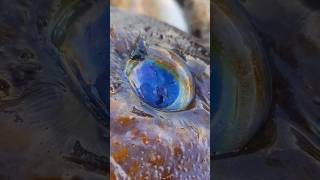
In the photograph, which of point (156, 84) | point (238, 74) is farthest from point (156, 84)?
point (238, 74)

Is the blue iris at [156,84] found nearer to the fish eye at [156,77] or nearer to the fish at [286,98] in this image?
the fish eye at [156,77]

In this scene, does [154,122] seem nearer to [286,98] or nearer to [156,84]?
[156,84]

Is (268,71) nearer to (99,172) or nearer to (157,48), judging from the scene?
(157,48)

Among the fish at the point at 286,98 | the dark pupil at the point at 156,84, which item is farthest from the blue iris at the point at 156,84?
the fish at the point at 286,98

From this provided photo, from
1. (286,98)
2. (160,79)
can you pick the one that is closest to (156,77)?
(160,79)

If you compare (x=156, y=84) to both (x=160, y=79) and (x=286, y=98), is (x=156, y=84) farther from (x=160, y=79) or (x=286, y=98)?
(x=286, y=98)

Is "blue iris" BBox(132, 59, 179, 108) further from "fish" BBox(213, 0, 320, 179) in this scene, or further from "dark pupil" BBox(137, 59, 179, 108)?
"fish" BBox(213, 0, 320, 179)

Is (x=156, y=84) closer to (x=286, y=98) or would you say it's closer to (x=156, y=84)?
(x=156, y=84)
